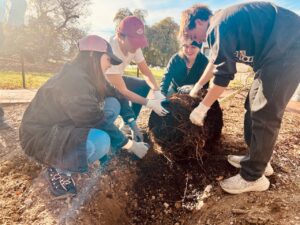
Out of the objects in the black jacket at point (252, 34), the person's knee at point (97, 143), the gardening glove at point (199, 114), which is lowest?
the person's knee at point (97, 143)

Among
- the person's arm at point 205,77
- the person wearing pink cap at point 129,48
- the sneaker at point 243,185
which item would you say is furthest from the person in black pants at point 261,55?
the person wearing pink cap at point 129,48

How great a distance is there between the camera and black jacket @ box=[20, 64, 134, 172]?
184 centimetres

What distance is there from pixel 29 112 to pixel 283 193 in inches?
77.0

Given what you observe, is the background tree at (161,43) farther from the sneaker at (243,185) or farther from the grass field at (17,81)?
the sneaker at (243,185)

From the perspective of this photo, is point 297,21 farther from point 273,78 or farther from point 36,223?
point 36,223

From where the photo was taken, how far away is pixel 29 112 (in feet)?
6.44

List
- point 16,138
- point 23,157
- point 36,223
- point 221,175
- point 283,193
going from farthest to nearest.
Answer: point 16,138, point 23,157, point 221,175, point 283,193, point 36,223

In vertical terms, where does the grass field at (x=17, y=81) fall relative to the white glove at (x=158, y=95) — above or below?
below

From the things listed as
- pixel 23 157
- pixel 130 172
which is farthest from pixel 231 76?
pixel 23 157

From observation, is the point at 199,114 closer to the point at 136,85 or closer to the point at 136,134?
the point at 136,134

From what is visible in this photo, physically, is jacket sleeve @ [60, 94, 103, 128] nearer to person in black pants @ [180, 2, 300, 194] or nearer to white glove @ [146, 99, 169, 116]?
white glove @ [146, 99, 169, 116]

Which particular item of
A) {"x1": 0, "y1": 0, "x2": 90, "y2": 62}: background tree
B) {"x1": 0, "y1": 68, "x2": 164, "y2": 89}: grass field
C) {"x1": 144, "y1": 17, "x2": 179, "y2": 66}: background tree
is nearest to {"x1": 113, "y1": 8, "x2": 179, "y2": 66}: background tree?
{"x1": 144, "y1": 17, "x2": 179, "y2": 66}: background tree

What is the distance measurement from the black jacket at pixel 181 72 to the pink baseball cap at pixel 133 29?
73 cm

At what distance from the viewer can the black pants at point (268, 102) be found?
177cm
